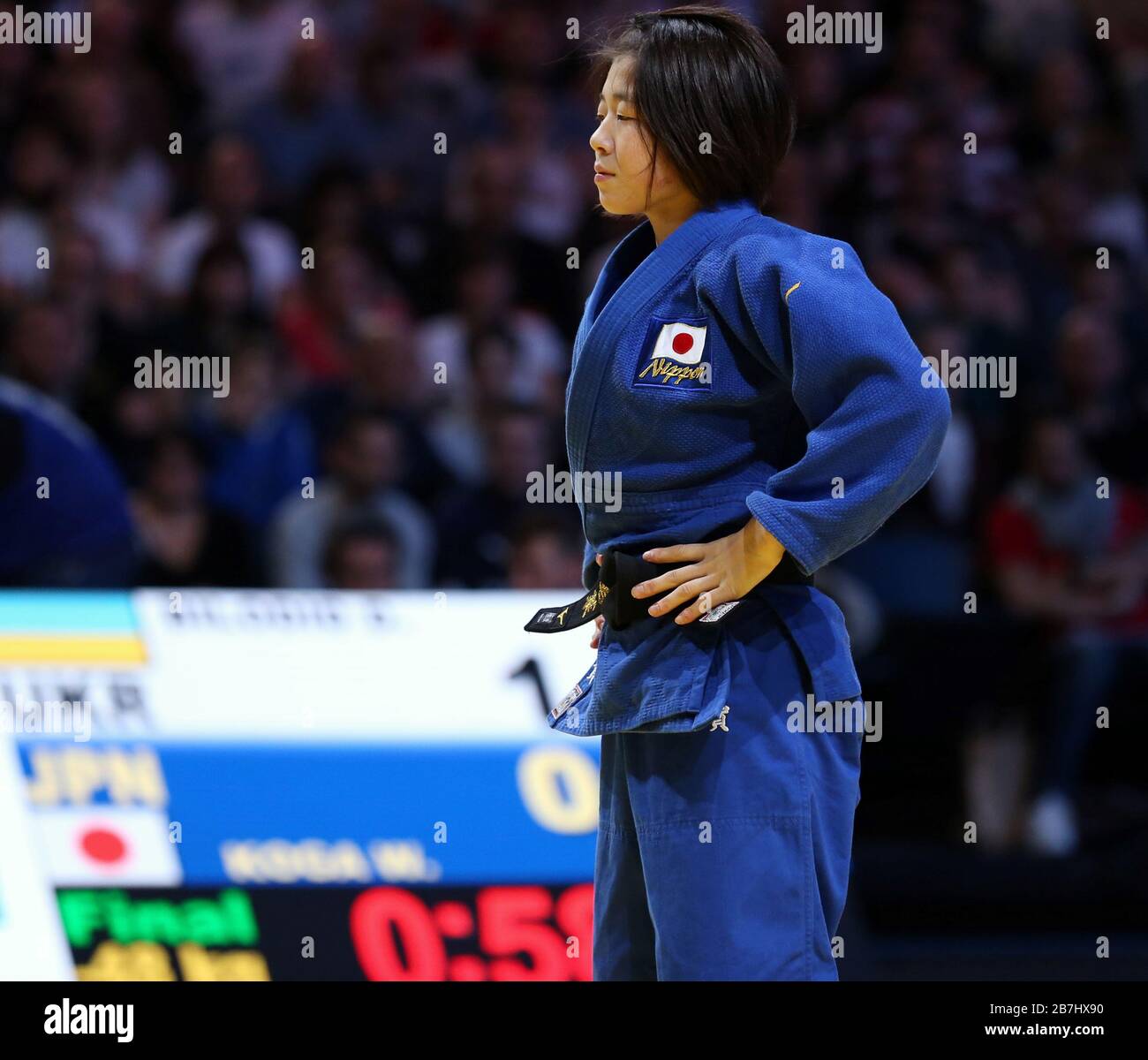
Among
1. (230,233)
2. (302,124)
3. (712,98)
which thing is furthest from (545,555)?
(302,124)

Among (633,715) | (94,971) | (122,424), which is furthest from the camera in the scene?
(122,424)

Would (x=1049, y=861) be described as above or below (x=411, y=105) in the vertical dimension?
below

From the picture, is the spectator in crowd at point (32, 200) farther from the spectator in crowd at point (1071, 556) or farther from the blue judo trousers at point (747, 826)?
the blue judo trousers at point (747, 826)

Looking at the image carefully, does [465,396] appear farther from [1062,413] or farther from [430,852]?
[430,852]

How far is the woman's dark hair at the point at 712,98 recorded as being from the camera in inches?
82.7

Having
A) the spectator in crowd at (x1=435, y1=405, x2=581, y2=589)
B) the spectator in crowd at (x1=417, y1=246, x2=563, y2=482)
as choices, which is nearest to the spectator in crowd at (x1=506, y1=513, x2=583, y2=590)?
the spectator in crowd at (x1=435, y1=405, x2=581, y2=589)

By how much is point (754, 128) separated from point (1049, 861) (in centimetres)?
317

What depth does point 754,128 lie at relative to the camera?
2.13 meters

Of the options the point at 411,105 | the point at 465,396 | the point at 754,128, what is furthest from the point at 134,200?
the point at 754,128

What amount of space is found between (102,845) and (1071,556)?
356 centimetres

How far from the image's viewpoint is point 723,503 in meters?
2.12

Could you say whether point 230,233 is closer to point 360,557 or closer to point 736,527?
point 360,557

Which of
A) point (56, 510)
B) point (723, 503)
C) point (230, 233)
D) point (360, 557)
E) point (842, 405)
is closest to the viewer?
point (842, 405)

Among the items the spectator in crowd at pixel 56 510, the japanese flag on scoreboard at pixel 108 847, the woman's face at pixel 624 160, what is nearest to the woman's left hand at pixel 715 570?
the woman's face at pixel 624 160
